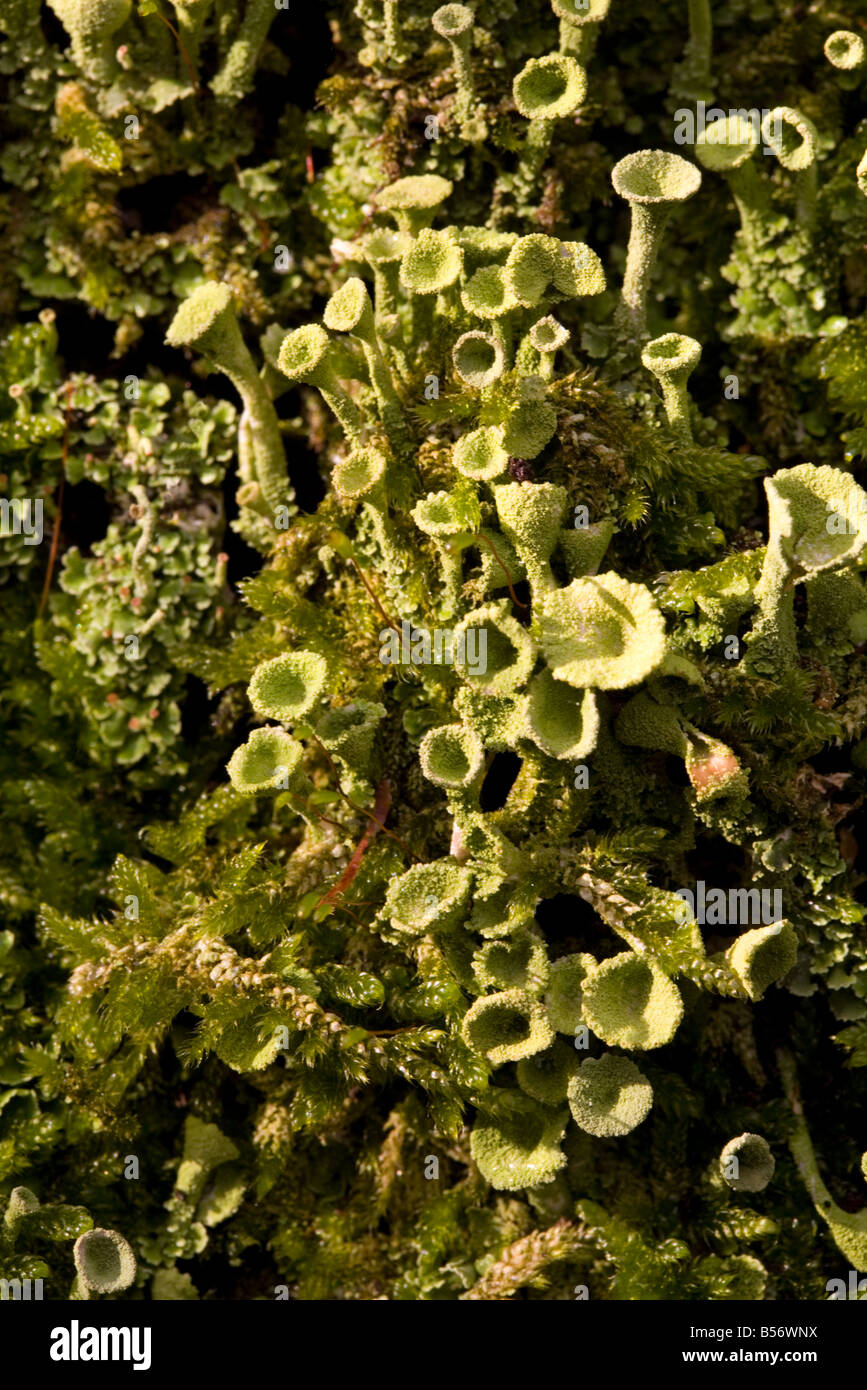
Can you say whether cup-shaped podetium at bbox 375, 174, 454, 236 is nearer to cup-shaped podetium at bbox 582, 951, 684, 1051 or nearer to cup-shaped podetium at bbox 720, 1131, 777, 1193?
cup-shaped podetium at bbox 582, 951, 684, 1051

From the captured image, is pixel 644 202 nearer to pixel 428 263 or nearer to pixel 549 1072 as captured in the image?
pixel 428 263

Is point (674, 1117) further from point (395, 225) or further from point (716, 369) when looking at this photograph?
point (395, 225)

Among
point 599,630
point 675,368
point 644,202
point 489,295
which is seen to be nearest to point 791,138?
point 644,202

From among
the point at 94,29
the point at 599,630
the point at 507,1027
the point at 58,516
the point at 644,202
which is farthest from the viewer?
the point at 58,516

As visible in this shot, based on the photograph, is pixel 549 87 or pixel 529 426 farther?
pixel 549 87

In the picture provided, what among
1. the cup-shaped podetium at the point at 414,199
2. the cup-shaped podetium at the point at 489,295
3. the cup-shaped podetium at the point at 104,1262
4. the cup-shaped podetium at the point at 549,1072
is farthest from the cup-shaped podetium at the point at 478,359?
the cup-shaped podetium at the point at 104,1262

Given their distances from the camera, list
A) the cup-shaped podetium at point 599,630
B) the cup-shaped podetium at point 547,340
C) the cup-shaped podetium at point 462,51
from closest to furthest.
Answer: the cup-shaped podetium at point 599,630 < the cup-shaped podetium at point 547,340 < the cup-shaped podetium at point 462,51

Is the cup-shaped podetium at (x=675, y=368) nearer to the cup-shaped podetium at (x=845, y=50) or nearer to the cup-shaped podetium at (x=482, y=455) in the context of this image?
the cup-shaped podetium at (x=482, y=455)
